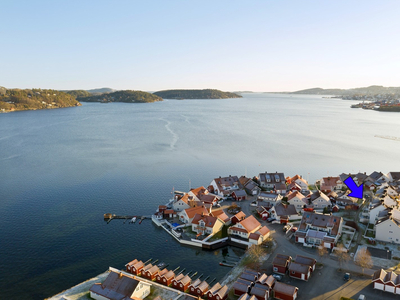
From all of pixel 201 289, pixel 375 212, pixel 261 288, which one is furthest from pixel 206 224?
pixel 375 212

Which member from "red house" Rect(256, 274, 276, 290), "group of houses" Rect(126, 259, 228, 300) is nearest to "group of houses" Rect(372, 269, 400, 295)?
"red house" Rect(256, 274, 276, 290)

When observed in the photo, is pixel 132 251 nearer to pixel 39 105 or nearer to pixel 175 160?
pixel 175 160

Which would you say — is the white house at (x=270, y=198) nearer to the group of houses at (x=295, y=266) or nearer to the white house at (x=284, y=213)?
the white house at (x=284, y=213)

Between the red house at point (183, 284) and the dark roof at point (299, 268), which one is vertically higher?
the dark roof at point (299, 268)

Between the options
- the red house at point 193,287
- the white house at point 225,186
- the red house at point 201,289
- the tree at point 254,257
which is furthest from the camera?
the white house at point 225,186

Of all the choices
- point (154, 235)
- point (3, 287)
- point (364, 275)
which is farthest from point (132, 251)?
point (364, 275)

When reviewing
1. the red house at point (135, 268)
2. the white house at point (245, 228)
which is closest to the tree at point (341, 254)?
the white house at point (245, 228)
